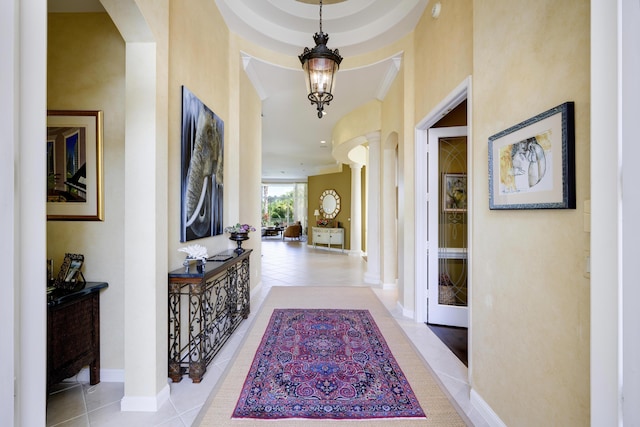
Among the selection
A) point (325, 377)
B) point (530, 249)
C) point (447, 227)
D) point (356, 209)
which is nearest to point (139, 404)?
point (325, 377)

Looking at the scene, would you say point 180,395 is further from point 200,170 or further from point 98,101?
point 98,101

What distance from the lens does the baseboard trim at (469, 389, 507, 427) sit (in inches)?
69.9

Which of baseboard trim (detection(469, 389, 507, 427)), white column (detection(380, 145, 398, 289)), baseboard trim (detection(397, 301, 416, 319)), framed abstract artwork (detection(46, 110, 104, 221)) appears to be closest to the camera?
baseboard trim (detection(469, 389, 507, 427))

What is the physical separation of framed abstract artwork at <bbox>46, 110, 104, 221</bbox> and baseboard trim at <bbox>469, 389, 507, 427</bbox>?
3.18 meters

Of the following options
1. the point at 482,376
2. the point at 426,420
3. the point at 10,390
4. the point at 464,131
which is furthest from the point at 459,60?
the point at 10,390

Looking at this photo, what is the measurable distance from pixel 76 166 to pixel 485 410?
3543 mm

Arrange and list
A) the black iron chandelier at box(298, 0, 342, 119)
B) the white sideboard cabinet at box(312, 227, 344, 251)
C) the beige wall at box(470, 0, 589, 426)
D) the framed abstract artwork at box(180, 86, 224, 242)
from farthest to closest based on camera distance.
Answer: the white sideboard cabinet at box(312, 227, 344, 251), the black iron chandelier at box(298, 0, 342, 119), the framed abstract artwork at box(180, 86, 224, 242), the beige wall at box(470, 0, 589, 426)

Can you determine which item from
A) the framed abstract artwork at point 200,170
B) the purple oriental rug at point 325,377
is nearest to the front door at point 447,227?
the purple oriental rug at point 325,377

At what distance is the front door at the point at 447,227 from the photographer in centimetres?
345

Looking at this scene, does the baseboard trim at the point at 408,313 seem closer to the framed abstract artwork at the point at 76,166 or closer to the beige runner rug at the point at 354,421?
the beige runner rug at the point at 354,421

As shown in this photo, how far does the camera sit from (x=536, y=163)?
1476 mm

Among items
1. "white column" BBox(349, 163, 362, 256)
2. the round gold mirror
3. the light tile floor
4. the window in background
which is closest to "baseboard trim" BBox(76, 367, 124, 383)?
the light tile floor

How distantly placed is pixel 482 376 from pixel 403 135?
2840 millimetres

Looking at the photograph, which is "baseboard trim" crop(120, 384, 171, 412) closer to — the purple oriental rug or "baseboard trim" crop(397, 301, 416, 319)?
the purple oriental rug
